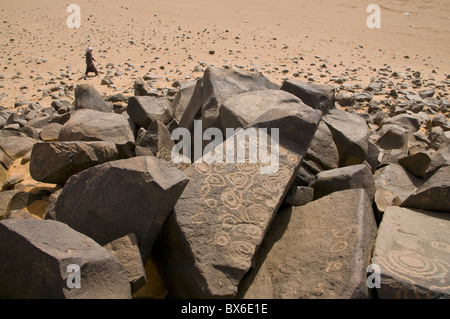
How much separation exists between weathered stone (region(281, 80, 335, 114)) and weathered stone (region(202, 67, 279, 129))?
16.1 inches

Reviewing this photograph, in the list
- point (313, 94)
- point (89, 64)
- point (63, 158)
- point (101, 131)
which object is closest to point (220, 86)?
point (313, 94)

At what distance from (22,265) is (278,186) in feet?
5.36

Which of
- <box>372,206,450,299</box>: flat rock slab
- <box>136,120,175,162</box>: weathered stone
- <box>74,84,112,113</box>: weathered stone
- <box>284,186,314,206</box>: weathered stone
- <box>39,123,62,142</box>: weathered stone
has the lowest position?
<box>372,206,450,299</box>: flat rock slab

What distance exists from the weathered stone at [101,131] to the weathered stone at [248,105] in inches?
39.2

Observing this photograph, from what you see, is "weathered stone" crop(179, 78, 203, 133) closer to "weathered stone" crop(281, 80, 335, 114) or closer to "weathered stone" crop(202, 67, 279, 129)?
"weathered stone" crop(202, 67, 279, 129)

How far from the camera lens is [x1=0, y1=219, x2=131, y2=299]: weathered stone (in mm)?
1770

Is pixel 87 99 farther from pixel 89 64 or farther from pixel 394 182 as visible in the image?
pixel 89 64

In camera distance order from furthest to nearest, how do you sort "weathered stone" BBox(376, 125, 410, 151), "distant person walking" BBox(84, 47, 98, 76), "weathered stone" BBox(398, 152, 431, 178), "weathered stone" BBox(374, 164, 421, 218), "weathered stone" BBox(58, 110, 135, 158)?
1. "distant person walking" BBox(84, 47, 98, 76)
2. "weathered stone" BBox(376, 125, 410, 151)
3. "weathered stone" BBox(398, 152, 431, 178)
4. "weathered stone" BBox(58, 110, 135, 158)
5. "weathered stone" BBox(374, 164, 421, 218)

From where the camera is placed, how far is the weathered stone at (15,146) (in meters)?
→ 4.18

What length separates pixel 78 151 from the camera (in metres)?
2.98

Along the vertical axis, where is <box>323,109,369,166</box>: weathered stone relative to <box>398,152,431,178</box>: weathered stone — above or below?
above

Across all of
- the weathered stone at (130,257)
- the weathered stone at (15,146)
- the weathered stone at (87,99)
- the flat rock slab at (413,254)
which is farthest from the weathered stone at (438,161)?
the weathered stone at (15,146)

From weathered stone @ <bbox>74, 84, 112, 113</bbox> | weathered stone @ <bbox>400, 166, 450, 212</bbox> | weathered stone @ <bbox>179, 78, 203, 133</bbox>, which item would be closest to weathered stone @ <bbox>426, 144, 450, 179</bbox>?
weathered stone @ <bbox>400, 166, 450, 212</bbox>

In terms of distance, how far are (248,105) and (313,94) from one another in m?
0.90
